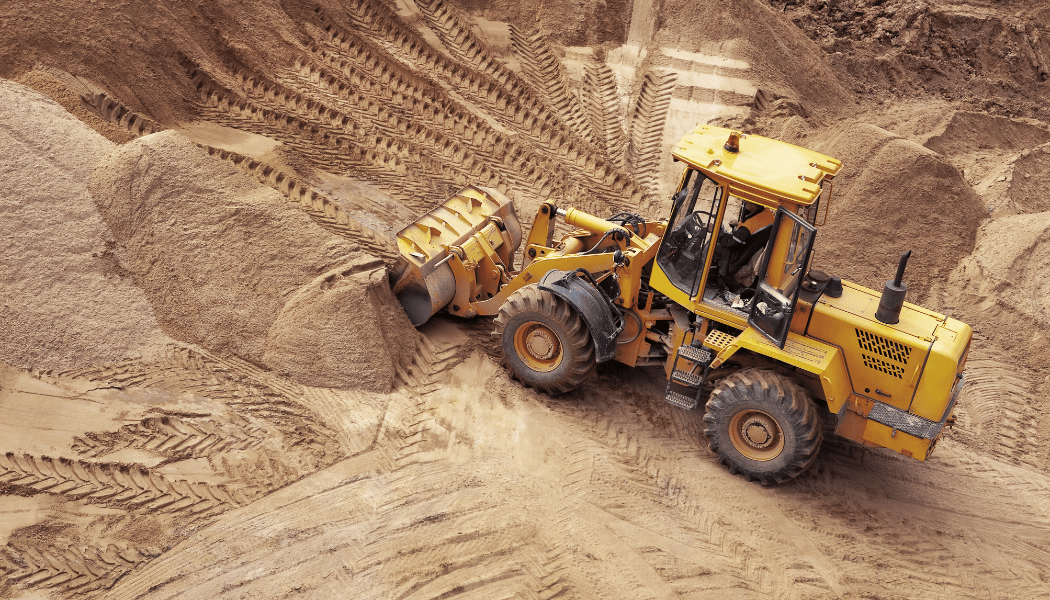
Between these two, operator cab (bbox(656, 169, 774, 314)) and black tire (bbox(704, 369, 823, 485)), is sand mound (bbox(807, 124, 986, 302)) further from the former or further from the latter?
black tire (bbox(704, 369, 823, 485))

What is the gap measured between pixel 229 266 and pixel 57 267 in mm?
1213

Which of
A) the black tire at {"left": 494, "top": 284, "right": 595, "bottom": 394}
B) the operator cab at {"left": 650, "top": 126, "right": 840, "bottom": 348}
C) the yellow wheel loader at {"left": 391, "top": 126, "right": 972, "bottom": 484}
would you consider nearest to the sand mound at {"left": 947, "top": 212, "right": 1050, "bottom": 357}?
the yellow wheel loader at {"left": 391, "top": 126, "right": 972, "bottom": 484}

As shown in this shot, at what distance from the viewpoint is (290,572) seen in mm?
5102

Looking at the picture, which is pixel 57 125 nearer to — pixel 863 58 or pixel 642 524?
pixel 642 524

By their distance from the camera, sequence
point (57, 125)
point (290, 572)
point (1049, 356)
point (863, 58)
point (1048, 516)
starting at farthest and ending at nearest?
point (863, 58) < point (1049, 356) < point (57, 125) < point (1048, 516) < point (290, 572)

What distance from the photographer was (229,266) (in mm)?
6602

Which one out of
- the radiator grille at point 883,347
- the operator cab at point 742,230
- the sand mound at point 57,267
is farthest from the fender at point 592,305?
the sand mound at point 57,267

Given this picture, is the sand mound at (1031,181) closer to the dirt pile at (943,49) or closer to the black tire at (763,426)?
the dirt pile at (943,49)

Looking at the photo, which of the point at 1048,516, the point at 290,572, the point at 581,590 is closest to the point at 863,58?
the point at 1048,516

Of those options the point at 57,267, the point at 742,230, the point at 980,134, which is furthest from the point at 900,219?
the point at 57,267

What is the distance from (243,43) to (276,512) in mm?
6954

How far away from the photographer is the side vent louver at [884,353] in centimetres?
568

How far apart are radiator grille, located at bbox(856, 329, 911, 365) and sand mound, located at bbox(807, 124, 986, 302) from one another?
121 inches

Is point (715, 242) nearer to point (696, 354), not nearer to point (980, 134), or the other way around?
point (696, 354)
